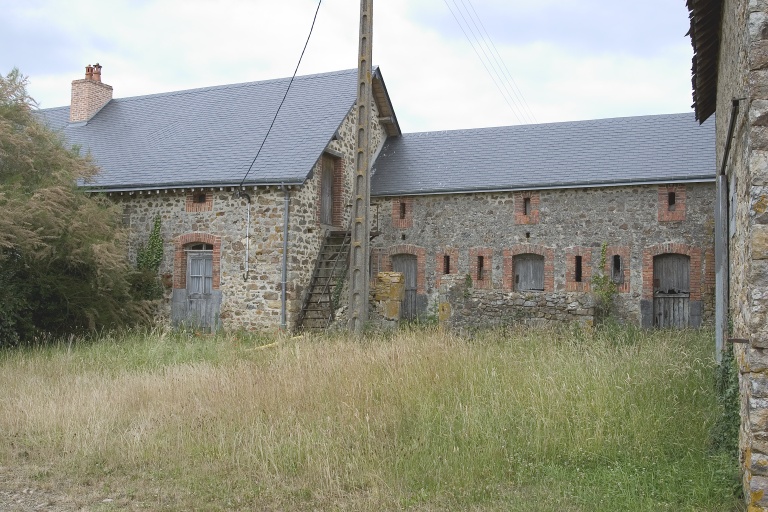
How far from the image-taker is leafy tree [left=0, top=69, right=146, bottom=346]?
43.2 feet

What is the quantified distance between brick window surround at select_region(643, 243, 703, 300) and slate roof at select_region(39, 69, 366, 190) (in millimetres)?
8024

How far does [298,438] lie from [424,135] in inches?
625

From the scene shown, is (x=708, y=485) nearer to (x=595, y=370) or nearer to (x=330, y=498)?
(x=595, y=370)

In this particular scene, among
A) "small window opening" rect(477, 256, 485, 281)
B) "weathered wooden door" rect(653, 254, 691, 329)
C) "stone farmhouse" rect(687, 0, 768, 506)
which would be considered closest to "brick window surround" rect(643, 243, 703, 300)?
"weathered wooden door" rect(653, 254, 691, 329)

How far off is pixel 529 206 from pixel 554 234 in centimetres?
96

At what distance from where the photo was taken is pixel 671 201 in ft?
55.4

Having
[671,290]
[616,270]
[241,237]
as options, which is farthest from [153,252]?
[671,290]

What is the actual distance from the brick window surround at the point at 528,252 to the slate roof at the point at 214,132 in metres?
5.36

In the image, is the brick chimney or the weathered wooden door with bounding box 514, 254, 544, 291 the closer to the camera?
the weathered wooden door with bounding box 514, 254, 544, 291

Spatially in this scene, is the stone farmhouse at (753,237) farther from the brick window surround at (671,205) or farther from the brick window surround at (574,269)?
the brick window surround at (574,269)

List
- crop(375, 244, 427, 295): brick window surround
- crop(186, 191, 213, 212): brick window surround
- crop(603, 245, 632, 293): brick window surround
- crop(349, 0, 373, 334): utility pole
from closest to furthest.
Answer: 1. crop(349, 0, 373, 334): utility pole
2. crop(603, 245, 632, 293): brick window surround
3. crop(186, 191, 213, 212): brick window surround
4. crop(375, 244, 427, 295): brick window surround

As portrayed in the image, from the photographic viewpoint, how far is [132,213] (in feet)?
60.0

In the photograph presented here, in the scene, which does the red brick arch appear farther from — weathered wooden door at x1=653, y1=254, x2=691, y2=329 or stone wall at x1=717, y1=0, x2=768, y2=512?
stone wall at x1=717, y1=0, x2=768, y2=512

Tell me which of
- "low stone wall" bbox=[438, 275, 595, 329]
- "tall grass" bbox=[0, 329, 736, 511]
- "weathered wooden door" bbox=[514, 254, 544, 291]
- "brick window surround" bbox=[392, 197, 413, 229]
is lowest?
"tall grass" bbox=[0, 329, 736, 511]
